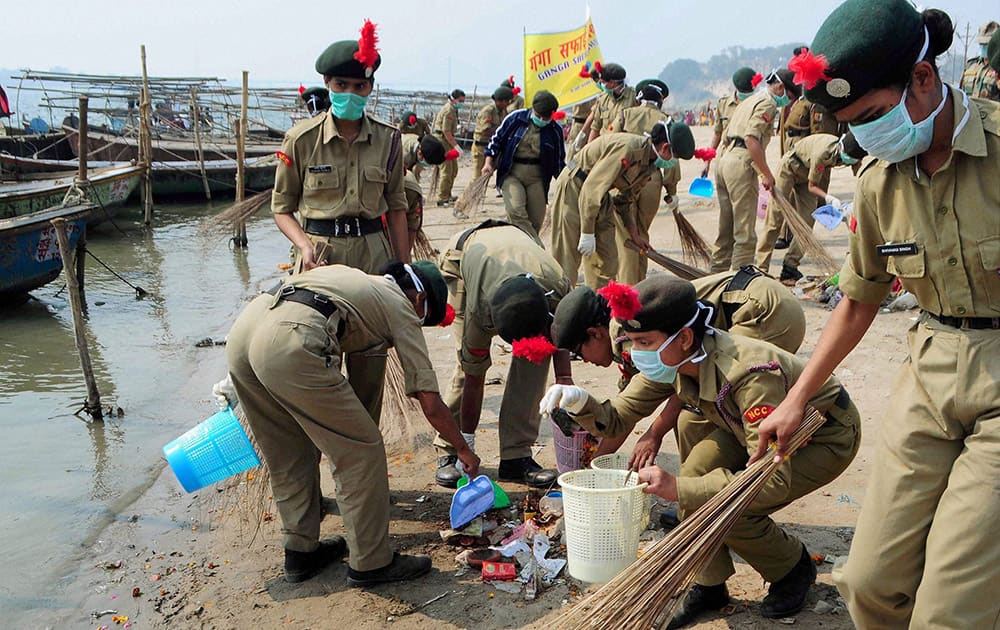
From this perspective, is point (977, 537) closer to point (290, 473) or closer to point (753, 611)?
point (753, 611)

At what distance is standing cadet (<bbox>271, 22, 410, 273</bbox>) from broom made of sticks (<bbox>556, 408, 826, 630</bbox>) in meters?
2.85

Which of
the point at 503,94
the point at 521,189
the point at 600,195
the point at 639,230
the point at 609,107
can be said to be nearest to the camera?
the point at 600,195

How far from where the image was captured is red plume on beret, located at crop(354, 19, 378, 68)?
15.8 ft

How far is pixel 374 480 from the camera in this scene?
3.82m

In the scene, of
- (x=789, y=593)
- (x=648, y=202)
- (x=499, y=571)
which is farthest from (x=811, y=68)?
(x=648, y=202)

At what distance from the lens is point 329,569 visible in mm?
4176

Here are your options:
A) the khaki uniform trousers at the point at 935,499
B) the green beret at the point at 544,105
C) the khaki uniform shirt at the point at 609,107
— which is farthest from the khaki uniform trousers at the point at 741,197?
the khaki uniform trousers at the point at 935,499

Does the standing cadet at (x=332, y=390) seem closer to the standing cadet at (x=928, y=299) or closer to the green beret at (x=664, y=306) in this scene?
the green beret at (x=664, y=306)

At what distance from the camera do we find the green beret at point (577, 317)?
12.4ft

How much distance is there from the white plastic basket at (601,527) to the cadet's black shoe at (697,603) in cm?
28

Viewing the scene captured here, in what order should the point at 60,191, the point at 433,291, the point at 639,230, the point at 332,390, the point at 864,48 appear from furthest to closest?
the point at 60,191, the point at 639,230, the point at 433,291, the point at 332,390, the point at 864,48

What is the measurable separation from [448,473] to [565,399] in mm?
1613

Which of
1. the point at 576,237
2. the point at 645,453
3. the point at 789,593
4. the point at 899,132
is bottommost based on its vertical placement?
the point at 789,593

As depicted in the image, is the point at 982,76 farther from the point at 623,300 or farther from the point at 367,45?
the point at 623,300
